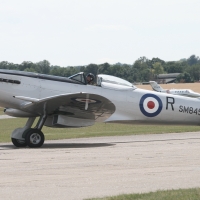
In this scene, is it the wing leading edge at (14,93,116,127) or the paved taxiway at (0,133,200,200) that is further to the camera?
the wing leading edge at (14,93,116,127)

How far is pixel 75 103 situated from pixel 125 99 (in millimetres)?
1978

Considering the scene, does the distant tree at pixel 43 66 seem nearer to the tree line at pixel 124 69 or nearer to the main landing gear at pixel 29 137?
the tree line at pixel 124 69

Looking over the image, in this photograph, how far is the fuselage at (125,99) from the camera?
53.4ft

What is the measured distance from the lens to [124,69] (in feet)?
302

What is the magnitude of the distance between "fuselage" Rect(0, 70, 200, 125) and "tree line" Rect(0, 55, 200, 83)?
7.17 meters

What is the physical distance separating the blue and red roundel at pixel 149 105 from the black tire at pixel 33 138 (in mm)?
3332

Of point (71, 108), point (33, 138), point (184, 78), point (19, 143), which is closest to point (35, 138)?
point (33, 138)

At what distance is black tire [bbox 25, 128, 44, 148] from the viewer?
15953 mm

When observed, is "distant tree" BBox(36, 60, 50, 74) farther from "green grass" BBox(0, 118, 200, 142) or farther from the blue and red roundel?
the blue and red roundel

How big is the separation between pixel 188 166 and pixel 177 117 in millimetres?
7398

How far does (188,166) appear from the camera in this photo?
10906 millimetres

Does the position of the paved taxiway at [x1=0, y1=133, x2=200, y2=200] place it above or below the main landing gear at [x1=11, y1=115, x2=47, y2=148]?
above

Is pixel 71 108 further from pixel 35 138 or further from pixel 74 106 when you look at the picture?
pixel 35 138

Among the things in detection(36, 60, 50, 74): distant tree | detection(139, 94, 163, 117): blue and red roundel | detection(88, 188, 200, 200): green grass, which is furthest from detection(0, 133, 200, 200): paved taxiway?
detection(36, 60, 50, 74): distant tree
